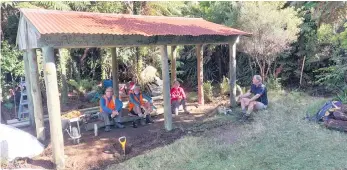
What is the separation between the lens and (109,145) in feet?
23.4

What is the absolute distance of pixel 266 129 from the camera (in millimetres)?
7203

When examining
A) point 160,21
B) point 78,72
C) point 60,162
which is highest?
point 160,21

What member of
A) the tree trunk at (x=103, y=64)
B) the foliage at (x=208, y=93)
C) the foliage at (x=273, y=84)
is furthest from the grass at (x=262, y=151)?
the tree trunk at (x=103, y=64)

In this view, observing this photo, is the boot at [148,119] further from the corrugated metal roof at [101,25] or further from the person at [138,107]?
the corrugated metal roof at [101,25]

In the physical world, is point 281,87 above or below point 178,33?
below

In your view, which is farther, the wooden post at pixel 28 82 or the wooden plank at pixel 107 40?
the wooden post at pixel 28 82

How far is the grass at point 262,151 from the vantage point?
17.3ft

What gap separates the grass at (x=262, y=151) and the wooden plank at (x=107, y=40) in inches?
102

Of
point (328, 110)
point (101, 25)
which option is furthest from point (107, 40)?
point (328, 110)

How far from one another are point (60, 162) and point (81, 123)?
2890 millimetres

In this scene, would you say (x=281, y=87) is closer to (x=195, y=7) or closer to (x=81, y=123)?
(x=195, y=7)

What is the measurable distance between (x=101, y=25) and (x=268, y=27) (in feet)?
22.6

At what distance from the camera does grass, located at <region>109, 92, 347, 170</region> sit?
5.28 m

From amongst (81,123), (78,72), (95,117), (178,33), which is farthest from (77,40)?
(78,72)
